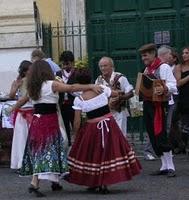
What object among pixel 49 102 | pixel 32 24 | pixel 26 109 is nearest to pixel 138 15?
pixel 32 24

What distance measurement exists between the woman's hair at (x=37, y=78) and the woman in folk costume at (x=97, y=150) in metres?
0.40

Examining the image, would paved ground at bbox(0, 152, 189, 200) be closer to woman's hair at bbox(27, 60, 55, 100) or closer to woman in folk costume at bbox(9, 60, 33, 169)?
woman in folk costume at bbox(9, 60, 33, 169)

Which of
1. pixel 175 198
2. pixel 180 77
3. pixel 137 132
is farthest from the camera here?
pixel 137 132

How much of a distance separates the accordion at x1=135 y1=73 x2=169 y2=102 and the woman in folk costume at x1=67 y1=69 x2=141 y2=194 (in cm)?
112

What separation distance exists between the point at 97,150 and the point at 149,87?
5.15 feet

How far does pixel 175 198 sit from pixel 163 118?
1.86m

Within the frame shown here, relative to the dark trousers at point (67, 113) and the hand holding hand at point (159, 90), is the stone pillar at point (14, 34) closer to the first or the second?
the dark trousers at point (67, 113)

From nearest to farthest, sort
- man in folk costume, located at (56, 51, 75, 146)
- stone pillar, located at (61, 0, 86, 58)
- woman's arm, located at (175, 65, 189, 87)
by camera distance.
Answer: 1. man in folk costume, located at (56, 51, 75, 146)
2. woman's arm, located at (175, 65, 189, 87)
3. stone pillar, located at (61, 0, 86, 58)

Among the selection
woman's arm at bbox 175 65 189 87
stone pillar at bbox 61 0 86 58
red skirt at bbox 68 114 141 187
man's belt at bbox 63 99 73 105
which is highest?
stone pillar at bbox 61 0 86 58

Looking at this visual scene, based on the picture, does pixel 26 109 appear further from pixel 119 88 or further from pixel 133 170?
pixel 133 170

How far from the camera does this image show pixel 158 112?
11438 millimetres

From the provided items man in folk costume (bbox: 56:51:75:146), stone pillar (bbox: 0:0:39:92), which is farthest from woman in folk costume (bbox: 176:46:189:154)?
stone pillar (bbox: 0:0:39:92)

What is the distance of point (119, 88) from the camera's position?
1208 centimetres

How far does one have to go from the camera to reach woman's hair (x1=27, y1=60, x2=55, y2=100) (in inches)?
401
